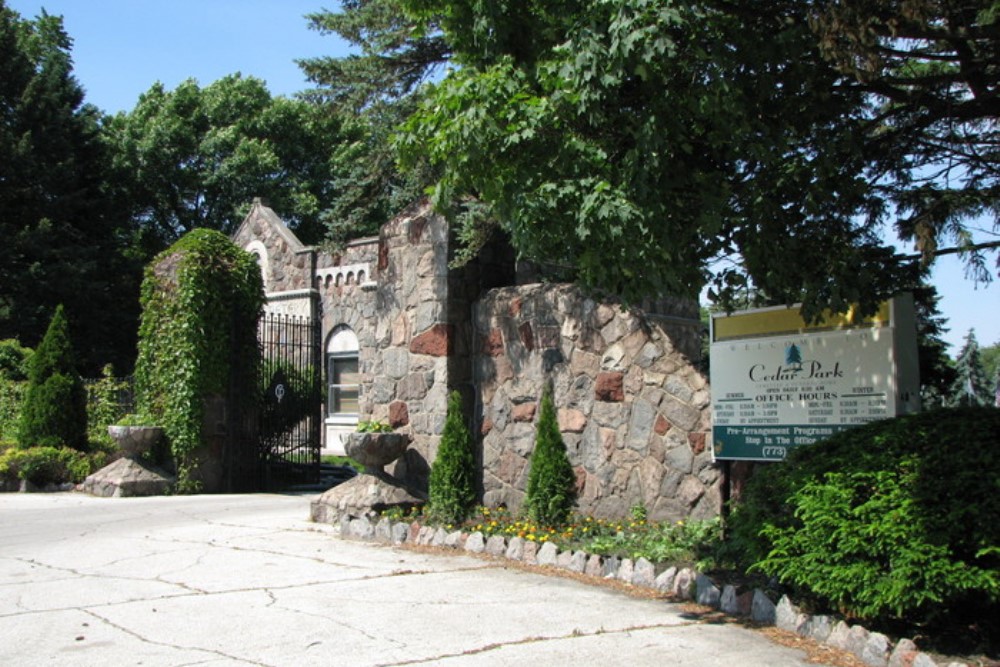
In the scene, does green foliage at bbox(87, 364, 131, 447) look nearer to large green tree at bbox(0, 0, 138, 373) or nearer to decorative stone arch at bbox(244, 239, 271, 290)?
decorative stone arch at bbox(244, 239, 271, 290)

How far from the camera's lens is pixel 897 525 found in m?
4.87

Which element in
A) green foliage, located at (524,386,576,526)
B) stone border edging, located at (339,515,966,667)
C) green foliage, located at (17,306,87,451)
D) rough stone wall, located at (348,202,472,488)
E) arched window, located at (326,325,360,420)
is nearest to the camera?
stone border edging, located at (339,515,966,667)

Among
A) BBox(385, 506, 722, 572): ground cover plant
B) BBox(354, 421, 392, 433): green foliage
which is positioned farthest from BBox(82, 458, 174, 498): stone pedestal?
BBox(385, 506, 722, 572): ground cover plant

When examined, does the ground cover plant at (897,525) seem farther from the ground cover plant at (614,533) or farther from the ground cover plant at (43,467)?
the ground cover plant at (43,467)

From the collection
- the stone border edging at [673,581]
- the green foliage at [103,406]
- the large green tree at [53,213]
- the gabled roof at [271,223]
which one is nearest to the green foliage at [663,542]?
the stone border edging at [673,581]

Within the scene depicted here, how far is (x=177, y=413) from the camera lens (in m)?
13.7

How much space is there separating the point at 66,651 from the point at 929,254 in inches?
223

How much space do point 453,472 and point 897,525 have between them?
18.4 feet

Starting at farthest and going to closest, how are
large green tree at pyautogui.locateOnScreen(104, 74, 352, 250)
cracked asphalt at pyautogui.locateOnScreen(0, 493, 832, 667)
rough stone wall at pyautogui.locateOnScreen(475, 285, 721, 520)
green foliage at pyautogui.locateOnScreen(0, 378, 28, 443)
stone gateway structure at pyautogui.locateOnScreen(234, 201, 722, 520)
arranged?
large green tree at pyautogui.locateOnScreen(104, 74, 352, 250), green foliage at pyautogui.locateOnScreen(0, 378, 28, 443), stone gateway structure at pyautogui.locateOnScreen(234, 201, 722, 520), rough stone wall at pyautogui.locateOnScreen(475, 285, 721, 520), cracked asphalt at pyautogui.locateOnScreen(0, 493, 832, 667)

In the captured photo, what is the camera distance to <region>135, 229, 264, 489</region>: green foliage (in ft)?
45.0

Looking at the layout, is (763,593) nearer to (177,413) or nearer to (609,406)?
(609,406)

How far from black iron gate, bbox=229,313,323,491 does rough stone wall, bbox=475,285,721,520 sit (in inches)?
217

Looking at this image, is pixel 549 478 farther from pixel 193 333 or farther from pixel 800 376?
pixel 193 333

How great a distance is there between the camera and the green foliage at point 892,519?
184 inches
